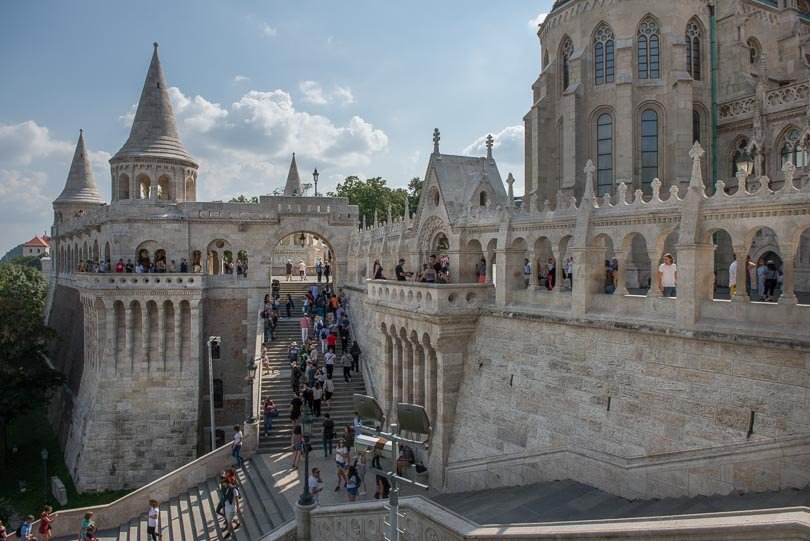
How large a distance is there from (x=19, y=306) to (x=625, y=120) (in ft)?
103

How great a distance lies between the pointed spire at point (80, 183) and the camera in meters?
49.7

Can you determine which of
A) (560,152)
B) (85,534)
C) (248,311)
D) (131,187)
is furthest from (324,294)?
(85,534)

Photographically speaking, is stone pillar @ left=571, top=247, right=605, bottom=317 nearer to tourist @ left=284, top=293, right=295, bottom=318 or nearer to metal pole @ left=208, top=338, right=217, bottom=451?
metal pole @ left=208, top=338, right=217, bottom=451

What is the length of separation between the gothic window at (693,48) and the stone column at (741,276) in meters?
15.0

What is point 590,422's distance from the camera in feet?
45.4

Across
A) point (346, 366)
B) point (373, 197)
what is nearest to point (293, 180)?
point (373, 197)

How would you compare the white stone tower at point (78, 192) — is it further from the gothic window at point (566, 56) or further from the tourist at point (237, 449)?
the gothic window at point (566, 56)

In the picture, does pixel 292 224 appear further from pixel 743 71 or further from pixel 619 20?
pixel 743 71

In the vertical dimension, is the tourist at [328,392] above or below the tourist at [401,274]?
below

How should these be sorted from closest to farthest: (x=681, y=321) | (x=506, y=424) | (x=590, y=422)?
(x=681, y=321) < (x=590, y=422) < (x=506, y=424)

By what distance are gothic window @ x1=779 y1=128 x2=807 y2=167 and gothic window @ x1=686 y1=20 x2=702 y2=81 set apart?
4.69m

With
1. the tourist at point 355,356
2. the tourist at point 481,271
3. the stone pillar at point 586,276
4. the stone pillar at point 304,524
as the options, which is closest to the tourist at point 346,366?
the tourist at point 355,356

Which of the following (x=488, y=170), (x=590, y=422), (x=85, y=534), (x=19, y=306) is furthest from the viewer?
(x=19, y=306)

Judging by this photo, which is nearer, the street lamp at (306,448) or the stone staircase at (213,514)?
the street lamp at (306,448)
